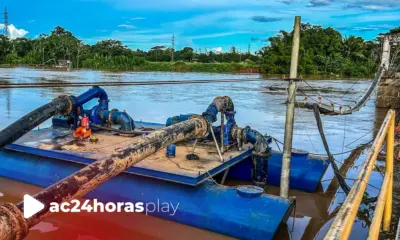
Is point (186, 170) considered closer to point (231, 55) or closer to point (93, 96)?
point (93, 96)

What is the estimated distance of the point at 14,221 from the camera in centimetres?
228

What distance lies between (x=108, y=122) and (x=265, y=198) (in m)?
3.77

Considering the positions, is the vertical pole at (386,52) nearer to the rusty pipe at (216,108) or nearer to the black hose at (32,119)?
the rusty pipe at (216,108)

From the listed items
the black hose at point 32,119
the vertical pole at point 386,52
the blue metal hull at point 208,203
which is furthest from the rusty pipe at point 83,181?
the vertical pole at point 386,52

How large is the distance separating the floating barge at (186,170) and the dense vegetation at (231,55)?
36.7 m

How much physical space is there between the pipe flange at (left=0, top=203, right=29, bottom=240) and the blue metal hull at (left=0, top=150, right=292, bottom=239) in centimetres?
264

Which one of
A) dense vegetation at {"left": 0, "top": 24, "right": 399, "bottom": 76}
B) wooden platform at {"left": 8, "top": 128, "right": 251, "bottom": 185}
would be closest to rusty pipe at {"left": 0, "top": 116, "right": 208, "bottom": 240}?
wooden platform at {"left": 8, "top": 128, "right": 251, "bottom": 185}

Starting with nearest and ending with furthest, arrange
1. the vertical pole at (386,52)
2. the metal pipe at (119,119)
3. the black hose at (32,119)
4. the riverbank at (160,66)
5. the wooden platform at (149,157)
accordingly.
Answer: the black hose at (32,119)
the wooden platform at (149,157)
the metal pipe at (119,119)
the vertical pole at (386,52)
the riverbank at (160,66)

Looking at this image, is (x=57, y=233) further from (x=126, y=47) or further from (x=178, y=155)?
(x=126, y=47)

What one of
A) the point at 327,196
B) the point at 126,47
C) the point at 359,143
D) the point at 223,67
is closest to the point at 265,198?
the point at 327,196

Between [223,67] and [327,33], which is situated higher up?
[327,33]

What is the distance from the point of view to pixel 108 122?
291 inches

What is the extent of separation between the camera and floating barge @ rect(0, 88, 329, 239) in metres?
4.60

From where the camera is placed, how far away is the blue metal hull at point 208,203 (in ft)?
14.6
